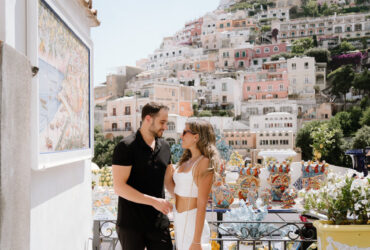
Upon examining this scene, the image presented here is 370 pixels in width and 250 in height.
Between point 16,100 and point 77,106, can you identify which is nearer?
point 16,100

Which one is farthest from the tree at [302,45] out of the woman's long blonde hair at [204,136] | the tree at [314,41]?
the woman's long blonde hair at [204,136]

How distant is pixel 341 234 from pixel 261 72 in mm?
44334

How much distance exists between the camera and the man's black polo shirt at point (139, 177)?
89.6 inches

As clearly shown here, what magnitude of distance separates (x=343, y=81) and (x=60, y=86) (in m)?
44.9

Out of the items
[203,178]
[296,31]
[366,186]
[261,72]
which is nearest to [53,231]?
[203,178]

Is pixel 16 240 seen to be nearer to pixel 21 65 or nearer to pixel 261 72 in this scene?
pixel 21 65

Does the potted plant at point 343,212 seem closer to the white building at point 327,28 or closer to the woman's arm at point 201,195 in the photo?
the woman's arm at point 201,195

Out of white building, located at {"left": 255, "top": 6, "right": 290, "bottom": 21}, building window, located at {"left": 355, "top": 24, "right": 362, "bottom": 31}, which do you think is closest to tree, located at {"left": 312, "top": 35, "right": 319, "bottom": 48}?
building window, located at {"left": 355, "top": 24, "right": 362, "bottom": 31}

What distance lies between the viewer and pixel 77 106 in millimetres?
2494

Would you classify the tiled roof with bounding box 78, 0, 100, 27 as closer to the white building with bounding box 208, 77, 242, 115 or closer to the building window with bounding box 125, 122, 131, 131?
the building window with bounding box 125, 122, 131, 131

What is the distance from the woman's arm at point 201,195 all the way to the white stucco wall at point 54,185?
855 mm

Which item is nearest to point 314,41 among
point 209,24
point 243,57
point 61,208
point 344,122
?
point 243,57

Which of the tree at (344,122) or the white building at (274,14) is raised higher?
the white building at (274,14)

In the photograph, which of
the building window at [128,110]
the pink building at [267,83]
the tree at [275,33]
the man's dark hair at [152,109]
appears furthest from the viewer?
the tree at [275,33]
